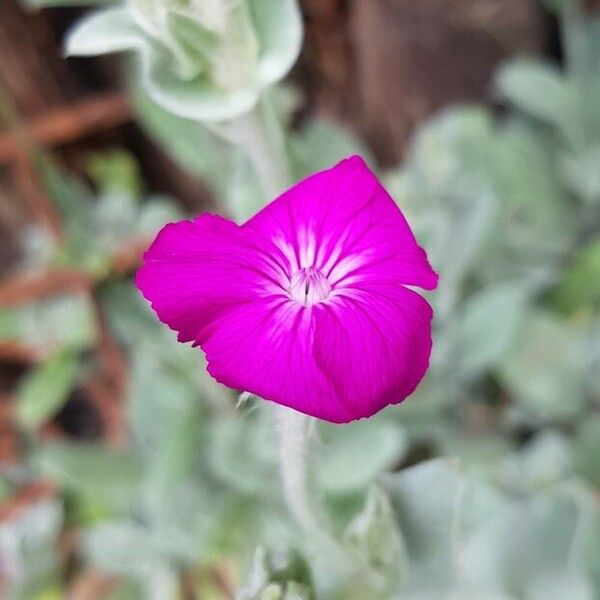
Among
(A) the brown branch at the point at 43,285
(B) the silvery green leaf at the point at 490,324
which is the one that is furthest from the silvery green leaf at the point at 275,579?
(A) the brown branch at the point at 43,285

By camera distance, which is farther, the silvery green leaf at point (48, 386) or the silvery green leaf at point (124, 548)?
the silvery green leaf at point (48, 386)

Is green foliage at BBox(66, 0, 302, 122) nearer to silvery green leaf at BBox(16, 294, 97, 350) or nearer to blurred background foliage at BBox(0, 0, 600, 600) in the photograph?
blurred background foliage at BBox(0, 0, 600, 600)

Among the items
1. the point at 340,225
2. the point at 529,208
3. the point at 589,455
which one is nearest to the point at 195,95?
the point at 340,225

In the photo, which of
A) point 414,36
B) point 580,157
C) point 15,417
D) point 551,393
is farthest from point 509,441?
point 15,417

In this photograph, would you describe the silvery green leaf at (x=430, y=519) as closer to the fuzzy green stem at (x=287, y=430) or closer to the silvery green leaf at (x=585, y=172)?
the fuzzy green stem at (x=287, y=430)

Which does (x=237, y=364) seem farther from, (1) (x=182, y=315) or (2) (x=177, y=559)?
(2) (x=177, y=559)

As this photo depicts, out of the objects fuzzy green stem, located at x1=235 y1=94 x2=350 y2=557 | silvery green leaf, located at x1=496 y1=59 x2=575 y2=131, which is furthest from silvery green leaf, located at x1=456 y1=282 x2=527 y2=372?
fuzzy green stem, located at x1=235 y1=94 x2=350 y2=557
